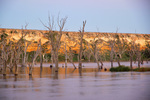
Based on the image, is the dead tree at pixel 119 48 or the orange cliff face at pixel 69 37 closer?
the dead tree at pixel 119 48

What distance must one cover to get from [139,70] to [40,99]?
19.6 meters

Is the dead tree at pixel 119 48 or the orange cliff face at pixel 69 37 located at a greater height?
the orange cliff face at pixel 69 37

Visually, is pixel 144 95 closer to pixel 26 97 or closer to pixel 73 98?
pixel 73 98

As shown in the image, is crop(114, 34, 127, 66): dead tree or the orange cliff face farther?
the orange cliff face

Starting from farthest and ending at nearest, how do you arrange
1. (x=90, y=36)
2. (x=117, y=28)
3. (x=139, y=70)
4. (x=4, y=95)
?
(x=90, y=36)
(x=117, y=28)
(x=139, y=70)
(x=4, y=95)

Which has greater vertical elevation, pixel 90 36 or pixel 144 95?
pixel 90 36

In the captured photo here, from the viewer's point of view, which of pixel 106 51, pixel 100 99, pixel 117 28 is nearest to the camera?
pixel 100 99

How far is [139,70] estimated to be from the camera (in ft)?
98.3

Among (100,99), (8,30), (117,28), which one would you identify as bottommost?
(100,99)

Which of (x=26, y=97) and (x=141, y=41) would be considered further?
(x=141, y=41)

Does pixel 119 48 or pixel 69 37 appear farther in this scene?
pixel 69 37

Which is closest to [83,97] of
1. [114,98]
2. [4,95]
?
[114,98]

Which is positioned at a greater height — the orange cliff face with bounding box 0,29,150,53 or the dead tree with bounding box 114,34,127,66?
the orange cliff face with bounding box 0,29,150,53

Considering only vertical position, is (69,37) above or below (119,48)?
above
